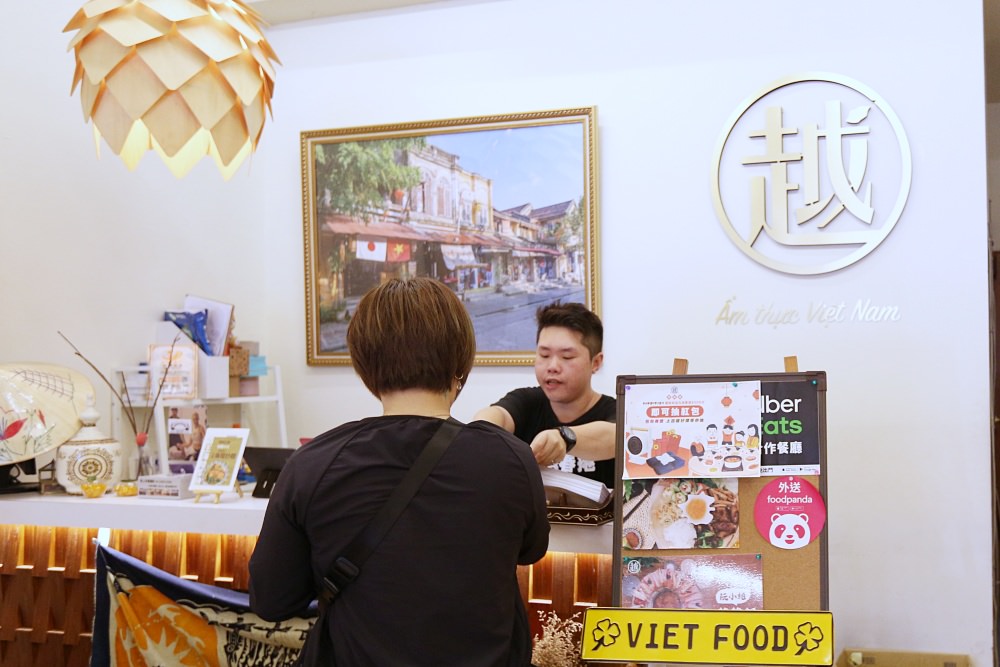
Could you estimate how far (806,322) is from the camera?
3582 mm

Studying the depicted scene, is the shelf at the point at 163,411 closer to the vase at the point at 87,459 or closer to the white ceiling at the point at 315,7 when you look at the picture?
the vase at the point at 87,459

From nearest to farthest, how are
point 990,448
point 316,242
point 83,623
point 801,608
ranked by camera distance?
point 801,608 → point 83,623 → point 990,448 → point 316,242

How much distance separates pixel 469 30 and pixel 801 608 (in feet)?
9.73

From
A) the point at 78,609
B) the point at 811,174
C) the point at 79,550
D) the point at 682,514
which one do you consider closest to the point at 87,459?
the point at 79,550

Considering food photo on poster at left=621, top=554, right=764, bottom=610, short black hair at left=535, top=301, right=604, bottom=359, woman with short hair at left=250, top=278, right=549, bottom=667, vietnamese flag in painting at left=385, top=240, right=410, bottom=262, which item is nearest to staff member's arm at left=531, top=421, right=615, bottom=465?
food photo on poster at left=621, top=554, right=764, bottom=610

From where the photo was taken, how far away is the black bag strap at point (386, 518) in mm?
1465

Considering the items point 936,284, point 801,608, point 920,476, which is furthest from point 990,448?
point 801,608

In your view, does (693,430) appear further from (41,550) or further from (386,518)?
(41,550)

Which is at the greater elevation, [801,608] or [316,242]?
[316,242]

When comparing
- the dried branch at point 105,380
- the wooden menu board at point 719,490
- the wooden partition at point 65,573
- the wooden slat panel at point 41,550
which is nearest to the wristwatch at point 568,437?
the wooden menu board at point 719,490

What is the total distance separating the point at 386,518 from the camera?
1.46m

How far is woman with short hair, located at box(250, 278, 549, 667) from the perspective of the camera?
1475 mm

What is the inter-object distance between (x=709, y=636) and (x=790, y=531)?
27 centimetres

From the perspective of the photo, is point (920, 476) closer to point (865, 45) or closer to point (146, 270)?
point (865, 45)
